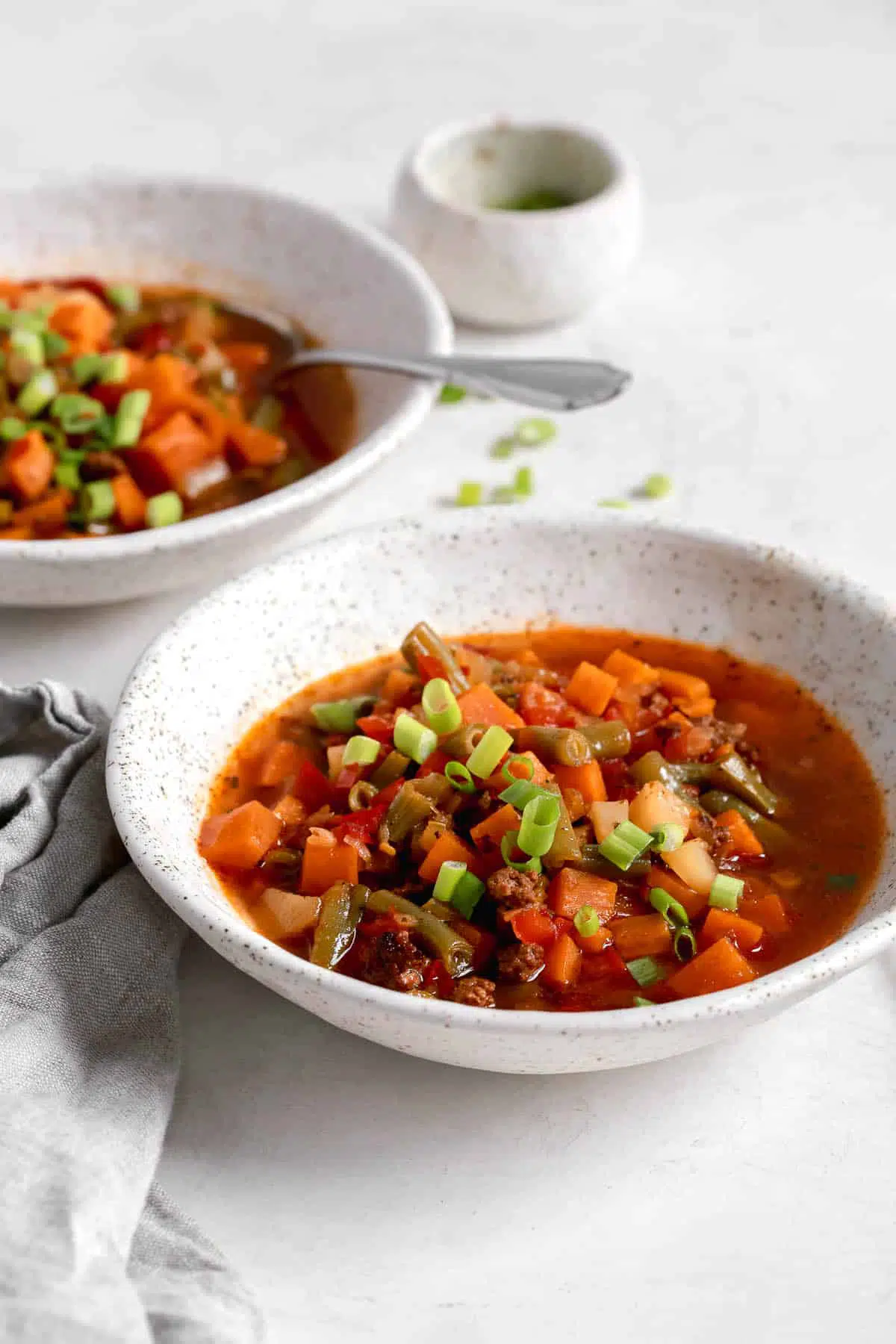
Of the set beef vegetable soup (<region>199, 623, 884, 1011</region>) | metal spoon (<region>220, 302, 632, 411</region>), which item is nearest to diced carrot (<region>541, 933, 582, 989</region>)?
beef vegetable soup (<region>199, 623, 884, 1011</region>)

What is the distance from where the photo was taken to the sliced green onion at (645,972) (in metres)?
2.29

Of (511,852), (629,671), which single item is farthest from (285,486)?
(511,852)

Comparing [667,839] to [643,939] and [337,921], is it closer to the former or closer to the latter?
[643,939]

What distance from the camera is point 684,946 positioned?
2324 millimetres

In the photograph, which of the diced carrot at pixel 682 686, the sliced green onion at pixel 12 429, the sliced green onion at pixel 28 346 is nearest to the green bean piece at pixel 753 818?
the diced carrot at pixel 682 686

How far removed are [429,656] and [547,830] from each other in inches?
22.0

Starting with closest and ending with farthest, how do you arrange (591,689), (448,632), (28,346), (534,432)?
(591,689) → (448,632) → (28,346) → (534,432)

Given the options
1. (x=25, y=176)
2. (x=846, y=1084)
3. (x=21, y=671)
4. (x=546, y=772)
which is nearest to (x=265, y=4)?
(x=25, y=176)

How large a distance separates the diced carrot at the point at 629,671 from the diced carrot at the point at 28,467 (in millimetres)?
1372

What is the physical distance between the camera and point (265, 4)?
6234 millimetres

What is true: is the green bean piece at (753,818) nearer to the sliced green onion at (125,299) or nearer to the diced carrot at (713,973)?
the diced carrot at (713,973)

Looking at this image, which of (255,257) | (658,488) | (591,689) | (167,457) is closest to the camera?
(591,689)

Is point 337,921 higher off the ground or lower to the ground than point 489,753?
lower

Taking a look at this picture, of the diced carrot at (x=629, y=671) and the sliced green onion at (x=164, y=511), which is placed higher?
the diced carrot at (x=629, y=671)
